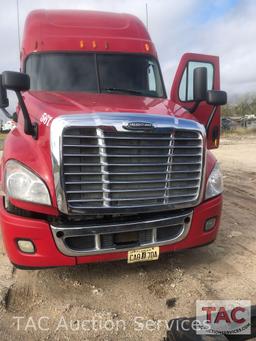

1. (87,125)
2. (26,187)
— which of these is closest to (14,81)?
(87,125)

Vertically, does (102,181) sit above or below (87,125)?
below

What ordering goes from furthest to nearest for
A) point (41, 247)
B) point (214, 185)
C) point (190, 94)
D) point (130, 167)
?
1. point (190, 94)
2. point (214, 185)
3. point (130, 167)
4. point (41, 247)

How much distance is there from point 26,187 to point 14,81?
1.20 metres

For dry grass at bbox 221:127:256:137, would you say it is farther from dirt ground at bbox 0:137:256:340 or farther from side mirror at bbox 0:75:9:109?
side mirror at bbox 0:75:9:109

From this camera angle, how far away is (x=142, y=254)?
14.9 ft

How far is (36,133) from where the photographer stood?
4512 millimetres

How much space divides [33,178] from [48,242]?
2.03 feet

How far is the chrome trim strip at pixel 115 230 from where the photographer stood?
4.19m

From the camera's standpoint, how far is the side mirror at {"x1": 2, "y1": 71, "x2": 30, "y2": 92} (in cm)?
460

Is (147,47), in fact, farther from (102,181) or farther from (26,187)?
(26,187)

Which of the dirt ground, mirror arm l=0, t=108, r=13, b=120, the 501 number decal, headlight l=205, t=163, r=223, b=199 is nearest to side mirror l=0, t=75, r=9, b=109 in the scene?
mirror arm l=0, t=108, r=13, b=120

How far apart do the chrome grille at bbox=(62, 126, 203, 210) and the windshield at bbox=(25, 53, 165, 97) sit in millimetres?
1677

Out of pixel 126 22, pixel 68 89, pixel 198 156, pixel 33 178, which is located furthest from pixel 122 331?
pixel 126 22

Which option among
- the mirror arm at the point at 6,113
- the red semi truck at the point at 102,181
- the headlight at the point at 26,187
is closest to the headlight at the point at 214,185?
the red semi truck at the point at 102,181
